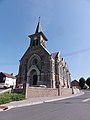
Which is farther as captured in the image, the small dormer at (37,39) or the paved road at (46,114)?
the small dormer at (37,39)

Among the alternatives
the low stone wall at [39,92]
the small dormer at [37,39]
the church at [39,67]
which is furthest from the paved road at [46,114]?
the small dormer at [37,39]

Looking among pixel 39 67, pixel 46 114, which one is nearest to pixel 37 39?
pixel 39 67

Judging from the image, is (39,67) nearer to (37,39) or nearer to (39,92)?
(37,39)

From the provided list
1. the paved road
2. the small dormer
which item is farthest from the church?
the paved road

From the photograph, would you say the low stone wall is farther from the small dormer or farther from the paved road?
the small dormer

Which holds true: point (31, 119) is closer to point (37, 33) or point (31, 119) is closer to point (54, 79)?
point (54, 79)

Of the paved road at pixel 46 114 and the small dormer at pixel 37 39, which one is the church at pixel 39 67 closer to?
the small dormer at pixel 37 39

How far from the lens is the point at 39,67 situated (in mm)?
32344

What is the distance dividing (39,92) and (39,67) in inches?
481

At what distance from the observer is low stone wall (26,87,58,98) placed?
739 inches

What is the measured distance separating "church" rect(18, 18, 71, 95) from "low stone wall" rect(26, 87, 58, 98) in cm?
448

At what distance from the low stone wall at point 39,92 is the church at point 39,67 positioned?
14.7 ft

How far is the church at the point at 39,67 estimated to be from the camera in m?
29.9

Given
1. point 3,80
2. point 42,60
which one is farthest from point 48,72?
point 3,80
